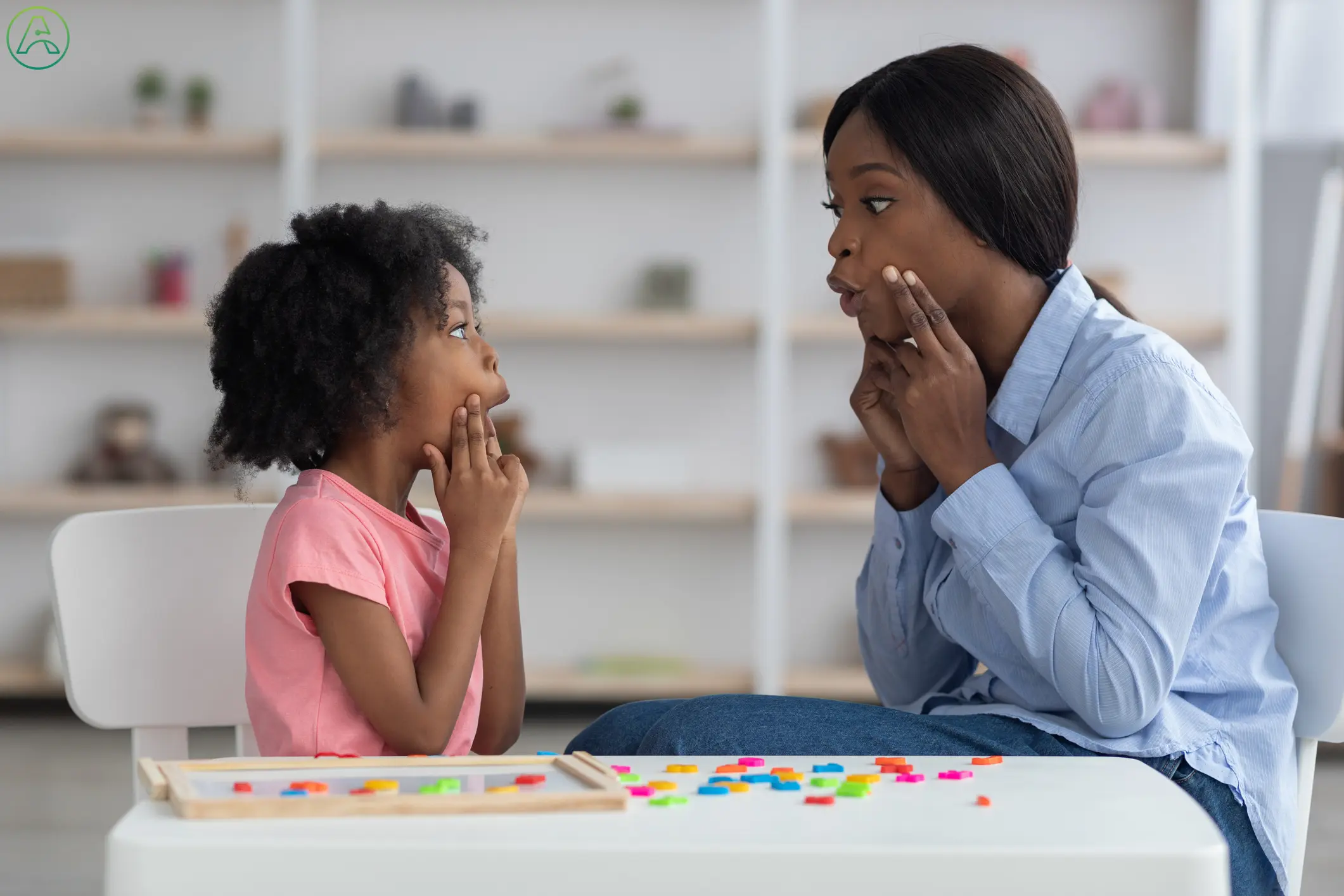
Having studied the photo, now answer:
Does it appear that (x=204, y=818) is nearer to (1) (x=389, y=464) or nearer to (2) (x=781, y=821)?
(2) (x=781, y=821)

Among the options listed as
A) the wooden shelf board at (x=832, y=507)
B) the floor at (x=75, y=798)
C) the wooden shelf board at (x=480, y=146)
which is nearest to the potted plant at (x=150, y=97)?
the wooden shelf board at (x=480, y=146)

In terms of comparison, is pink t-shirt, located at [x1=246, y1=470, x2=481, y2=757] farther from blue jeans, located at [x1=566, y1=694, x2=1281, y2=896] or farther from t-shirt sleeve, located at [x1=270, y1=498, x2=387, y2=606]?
blue jeans, located at [x1=566, y1=694, x2=1281, y2=896]

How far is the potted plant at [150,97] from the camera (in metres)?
3.80

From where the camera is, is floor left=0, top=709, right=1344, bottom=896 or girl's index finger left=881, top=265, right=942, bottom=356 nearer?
girl's index finger left=881, top=265, right=942, bottom=356

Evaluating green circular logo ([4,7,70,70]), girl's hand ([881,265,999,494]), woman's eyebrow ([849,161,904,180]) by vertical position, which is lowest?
girl's hand ([881,265,999,494])

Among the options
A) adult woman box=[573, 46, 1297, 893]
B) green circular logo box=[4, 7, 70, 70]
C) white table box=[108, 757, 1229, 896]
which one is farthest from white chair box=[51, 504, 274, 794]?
green circular logo box=[4, 7, 70, 70]

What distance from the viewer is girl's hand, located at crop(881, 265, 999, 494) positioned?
1190 mm

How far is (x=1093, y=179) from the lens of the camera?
3992 millimetres

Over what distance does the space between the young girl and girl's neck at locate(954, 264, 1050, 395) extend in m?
0.46

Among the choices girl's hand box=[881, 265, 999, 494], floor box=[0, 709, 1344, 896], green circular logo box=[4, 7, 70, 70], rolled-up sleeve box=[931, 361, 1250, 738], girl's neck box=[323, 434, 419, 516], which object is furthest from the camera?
green circular logo box=[4, 7, 70, 70]

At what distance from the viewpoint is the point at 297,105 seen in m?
3.68

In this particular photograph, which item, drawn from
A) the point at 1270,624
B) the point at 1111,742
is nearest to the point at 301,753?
the point at 1111,742

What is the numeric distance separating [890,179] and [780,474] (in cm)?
252

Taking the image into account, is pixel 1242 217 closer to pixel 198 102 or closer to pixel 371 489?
pixel 198 102
